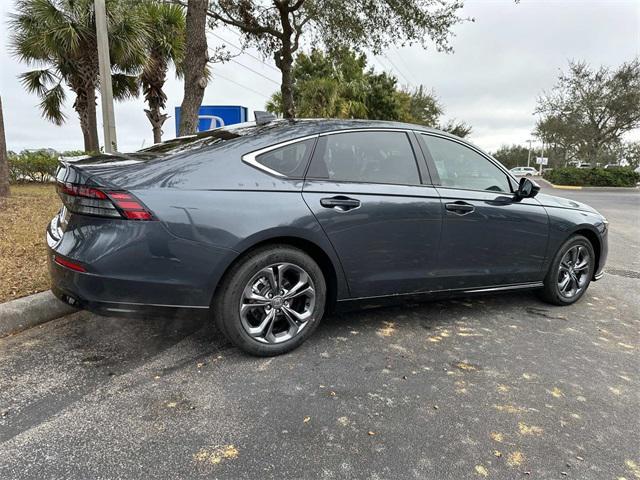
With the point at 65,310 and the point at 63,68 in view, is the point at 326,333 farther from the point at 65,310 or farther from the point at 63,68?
the point at 63,68

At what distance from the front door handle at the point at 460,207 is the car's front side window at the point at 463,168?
0.16m

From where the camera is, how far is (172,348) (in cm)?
317

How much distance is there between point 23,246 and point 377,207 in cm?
421

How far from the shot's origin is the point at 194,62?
6902mm

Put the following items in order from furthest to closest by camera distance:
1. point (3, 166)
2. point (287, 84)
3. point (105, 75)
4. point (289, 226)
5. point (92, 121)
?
point (92, 121) < point (287, 84) < point (3, 166) < point (105, 75) < point (289, 226)

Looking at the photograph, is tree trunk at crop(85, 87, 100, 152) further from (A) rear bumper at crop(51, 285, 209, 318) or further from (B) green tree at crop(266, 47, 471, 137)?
(A) rear bumper at crop(51, 285, 209, 318)

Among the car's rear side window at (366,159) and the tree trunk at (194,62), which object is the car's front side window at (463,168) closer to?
the car's rear side window at (366,159)

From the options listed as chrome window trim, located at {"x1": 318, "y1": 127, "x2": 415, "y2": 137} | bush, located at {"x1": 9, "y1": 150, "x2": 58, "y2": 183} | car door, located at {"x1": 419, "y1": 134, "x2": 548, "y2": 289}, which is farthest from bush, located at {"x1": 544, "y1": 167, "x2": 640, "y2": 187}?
chrome window trim, located at {"x1": 318, "y1": 127, "x2": 415, "y2": 137}

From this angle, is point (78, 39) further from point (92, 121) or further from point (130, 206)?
point (130, 206)

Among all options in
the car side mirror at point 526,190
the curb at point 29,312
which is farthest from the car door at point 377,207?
the curb at point 29,312

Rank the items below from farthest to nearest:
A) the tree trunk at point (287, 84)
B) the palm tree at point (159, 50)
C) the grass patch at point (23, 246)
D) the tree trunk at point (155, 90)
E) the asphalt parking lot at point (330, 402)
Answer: the tree trunk at point (155, 90) < the palm tree at point (159, 50) < the tree trunk at point (287, 84) < the grass patch at point (23, 246) < the asphalt parking lot at point (330, 402)

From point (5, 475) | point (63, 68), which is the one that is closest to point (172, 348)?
point (5, 475)

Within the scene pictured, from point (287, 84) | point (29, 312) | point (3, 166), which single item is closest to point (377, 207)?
point (29, 312)

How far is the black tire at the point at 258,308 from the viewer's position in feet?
9.35
